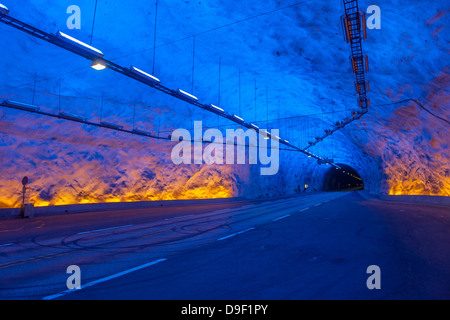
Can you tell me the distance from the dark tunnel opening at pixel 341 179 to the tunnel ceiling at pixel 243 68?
50.5 m

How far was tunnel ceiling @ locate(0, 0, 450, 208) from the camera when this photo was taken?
41.2ft

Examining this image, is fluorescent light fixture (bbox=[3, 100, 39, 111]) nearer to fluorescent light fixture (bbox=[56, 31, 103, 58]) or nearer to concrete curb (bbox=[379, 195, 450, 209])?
fluorescent light fixture (bbox=[56, 31, 103, 58])

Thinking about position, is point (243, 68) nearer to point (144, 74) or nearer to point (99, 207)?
point (144, 74)

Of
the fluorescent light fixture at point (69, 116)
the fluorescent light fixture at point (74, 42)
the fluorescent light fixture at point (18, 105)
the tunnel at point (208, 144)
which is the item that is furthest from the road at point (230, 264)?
the fluorescent light fixture at point (69, 116)

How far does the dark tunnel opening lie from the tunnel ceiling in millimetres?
50455

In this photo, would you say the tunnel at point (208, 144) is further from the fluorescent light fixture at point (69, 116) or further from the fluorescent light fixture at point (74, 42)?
the fluorescent light fixture at point (69, 116)

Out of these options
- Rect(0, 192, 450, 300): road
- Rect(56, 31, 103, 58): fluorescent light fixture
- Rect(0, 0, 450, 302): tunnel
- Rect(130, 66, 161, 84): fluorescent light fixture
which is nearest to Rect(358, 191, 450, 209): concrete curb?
Rect(0, 0, 450, 302): tunnel

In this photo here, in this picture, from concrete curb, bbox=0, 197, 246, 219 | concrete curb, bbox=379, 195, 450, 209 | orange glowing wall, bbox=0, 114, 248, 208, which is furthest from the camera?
concrete curb, bbox=379, 195, 450, 209

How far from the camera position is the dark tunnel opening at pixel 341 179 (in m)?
76.5

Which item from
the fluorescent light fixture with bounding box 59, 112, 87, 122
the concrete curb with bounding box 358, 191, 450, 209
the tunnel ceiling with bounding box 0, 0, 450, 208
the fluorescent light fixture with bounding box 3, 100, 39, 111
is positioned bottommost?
the concrete curb with bounding box 358, 191, 450, 209

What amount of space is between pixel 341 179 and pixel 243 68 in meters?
83.6

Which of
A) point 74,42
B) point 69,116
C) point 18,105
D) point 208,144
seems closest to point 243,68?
point 69,116
